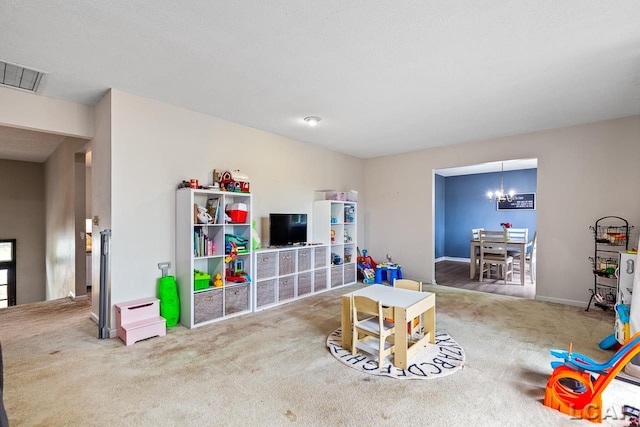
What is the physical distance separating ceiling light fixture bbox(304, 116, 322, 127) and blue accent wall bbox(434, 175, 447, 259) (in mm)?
5339

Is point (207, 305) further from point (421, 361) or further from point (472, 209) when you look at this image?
point (472, 209)

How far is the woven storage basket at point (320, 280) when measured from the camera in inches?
187

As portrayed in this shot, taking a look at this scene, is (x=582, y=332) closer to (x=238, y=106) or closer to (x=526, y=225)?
(x=238, y=106)

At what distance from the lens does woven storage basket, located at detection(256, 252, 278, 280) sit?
3.95 m

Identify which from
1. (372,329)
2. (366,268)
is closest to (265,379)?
(372,329)

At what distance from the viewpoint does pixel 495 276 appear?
245 inches

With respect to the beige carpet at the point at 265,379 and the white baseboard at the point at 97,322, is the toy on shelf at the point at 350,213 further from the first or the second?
the white baseboard at the point at 97,322

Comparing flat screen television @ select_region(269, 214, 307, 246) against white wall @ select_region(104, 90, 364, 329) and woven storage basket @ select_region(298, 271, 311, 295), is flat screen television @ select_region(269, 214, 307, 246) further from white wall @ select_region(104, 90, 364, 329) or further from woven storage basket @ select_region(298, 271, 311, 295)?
woven storage basket @ select_region(298, 271, 311, 295)

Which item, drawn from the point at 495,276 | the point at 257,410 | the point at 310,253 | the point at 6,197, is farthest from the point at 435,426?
the point at 6,197

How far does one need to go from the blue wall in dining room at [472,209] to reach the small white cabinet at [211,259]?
6104 millimetres

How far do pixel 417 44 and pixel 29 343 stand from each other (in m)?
4.31

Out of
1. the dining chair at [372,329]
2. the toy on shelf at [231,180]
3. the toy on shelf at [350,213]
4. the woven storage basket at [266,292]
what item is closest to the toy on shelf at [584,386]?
the dining chair at [372,329]

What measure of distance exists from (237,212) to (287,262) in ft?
3.55

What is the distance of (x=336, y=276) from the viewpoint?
17.0 ft
